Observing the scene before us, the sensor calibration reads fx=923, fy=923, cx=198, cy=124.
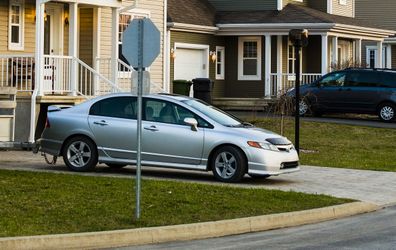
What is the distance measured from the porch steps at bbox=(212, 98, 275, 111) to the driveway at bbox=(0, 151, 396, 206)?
14.7 meters

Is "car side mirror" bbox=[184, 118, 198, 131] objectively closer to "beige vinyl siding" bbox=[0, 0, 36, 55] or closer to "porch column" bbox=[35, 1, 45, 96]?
"porch column" bbox=[35, 1, 45, 96]

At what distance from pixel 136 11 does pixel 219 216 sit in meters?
17.2

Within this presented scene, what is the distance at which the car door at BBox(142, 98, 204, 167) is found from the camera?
17.0m

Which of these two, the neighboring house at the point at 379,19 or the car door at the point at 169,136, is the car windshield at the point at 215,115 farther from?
the neighboring house at the point at 379,19

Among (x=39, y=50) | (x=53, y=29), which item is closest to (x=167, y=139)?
(x=39, y=50)

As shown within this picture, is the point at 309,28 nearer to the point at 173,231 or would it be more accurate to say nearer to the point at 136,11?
the point at 136,11

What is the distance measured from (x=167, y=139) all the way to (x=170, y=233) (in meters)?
5.45

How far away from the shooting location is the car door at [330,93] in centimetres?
3216

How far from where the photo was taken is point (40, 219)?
1209cm

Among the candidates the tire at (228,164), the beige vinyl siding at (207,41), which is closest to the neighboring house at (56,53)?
the beige vinyl siding at (207,41)

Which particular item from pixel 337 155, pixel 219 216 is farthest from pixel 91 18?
pixel 219 216

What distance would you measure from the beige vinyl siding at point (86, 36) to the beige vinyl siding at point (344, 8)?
53.9ft

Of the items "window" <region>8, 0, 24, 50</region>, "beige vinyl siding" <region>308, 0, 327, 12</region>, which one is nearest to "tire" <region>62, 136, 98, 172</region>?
"window" <region>8, 0, 24, 50</region>

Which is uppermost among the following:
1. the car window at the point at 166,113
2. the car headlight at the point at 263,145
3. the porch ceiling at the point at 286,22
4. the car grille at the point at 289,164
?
the porch ceiling at the point at 286,22
